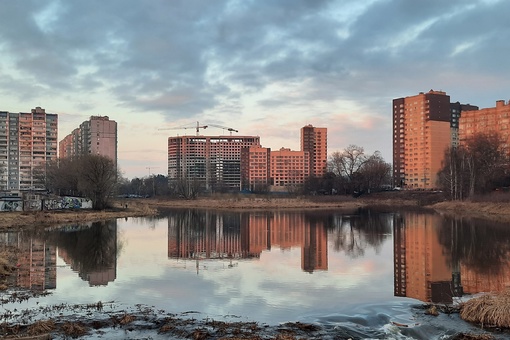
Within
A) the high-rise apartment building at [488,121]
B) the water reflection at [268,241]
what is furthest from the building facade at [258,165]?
the water reflection at [268,241]

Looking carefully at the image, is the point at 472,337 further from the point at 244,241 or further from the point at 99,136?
the point at 99,136

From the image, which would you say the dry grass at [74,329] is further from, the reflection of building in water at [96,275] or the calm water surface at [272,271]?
the reflection of building in water at [96,275]

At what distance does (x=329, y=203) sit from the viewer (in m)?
94.7

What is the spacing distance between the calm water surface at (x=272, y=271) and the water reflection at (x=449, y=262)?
54 mm

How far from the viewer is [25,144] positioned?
132500mm

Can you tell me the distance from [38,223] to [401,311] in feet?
129

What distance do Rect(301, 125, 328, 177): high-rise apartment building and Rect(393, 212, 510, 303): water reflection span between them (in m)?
149

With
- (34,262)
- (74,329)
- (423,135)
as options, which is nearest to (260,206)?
(34,262)

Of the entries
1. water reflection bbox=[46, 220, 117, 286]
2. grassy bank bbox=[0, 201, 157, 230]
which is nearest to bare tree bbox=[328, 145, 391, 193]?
grassy bank bbox=[0, 201, 157, 230]

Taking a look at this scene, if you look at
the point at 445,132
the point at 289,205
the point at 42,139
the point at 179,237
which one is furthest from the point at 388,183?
the point at 179,237

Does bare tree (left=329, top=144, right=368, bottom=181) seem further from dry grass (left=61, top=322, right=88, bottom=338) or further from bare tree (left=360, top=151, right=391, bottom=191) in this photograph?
dry grass (left=61, top=322, right=88, bottom=338)

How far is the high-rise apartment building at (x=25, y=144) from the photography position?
130750 mm

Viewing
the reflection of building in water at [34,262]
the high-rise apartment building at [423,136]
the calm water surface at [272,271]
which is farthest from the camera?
the high-rise apartment building at [423,136]

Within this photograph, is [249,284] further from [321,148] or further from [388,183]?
[321,148]
